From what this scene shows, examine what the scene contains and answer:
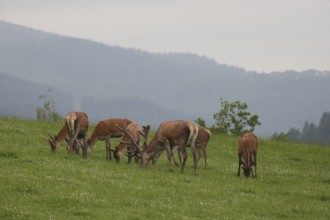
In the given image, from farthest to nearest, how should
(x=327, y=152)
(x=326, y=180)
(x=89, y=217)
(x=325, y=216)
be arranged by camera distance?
(x=327, y=152), (x=326, y=180), (x=325, y=216), (x=89, y=217)

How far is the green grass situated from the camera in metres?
19.7

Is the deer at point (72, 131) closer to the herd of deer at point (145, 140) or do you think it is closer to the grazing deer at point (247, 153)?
the herd of deer at point (145, 140)

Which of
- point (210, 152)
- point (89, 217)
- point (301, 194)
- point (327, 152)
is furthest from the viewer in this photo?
point (327, 152)

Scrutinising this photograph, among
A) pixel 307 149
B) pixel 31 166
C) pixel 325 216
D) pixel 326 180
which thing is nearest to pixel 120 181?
pixel 31 166

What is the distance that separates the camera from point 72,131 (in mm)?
30469

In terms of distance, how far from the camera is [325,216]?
883 inches

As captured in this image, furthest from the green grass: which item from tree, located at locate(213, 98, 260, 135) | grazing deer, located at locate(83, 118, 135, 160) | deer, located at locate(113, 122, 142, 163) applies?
tree, located at locate(213, 98, 260, 135)

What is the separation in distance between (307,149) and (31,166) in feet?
75.4

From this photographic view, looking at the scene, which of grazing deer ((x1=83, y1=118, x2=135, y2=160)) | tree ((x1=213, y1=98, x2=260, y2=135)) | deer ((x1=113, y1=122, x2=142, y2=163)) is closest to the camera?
deer ((x1=113, y1=122, x2=142, y2=163))

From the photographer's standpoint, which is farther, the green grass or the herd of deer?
the herd of deer

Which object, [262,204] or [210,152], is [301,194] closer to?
[262,204]

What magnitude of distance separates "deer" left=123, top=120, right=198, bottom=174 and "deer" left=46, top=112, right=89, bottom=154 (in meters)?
2.39

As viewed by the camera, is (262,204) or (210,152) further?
(210,152)

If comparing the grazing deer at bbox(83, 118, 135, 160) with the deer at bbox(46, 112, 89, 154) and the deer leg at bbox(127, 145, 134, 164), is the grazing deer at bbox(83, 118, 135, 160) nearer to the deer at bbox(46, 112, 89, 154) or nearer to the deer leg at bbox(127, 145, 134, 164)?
the deer at bbox(46, 112, 89, 154)
